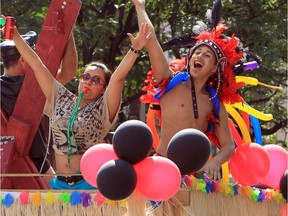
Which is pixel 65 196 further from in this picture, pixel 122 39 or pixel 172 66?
pixel 122 39

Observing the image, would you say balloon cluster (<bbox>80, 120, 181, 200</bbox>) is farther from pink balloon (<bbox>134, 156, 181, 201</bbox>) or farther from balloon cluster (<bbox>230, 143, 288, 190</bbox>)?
balloon cluster (<bbox>230, 143, 288, 190</bbox>)

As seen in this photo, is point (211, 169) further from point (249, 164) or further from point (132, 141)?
point (132, 141)

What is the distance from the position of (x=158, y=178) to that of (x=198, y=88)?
1077 mm

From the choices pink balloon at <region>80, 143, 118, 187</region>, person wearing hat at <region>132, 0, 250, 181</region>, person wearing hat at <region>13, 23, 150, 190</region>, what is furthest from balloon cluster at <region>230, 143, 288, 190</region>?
pink balloon at <region>80, 143, 118, 187</region>

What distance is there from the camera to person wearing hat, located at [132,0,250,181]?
366 centimetres

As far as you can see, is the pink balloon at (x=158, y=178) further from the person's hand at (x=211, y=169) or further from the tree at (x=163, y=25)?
the tree at (x=163, y=25)

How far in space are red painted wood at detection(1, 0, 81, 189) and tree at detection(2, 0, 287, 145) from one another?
3.81 m

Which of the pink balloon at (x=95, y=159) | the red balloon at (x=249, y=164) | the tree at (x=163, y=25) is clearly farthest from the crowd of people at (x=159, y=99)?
the tree at (x=163, y=25)

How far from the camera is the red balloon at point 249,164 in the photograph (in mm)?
3658

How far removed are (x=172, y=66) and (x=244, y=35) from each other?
16.2 feet

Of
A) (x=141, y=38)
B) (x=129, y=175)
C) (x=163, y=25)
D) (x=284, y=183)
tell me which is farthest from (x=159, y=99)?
(x=163, y=25)

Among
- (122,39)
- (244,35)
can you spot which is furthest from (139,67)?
(244,35)

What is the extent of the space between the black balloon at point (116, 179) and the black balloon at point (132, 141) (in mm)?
43

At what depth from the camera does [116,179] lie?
2.68m
